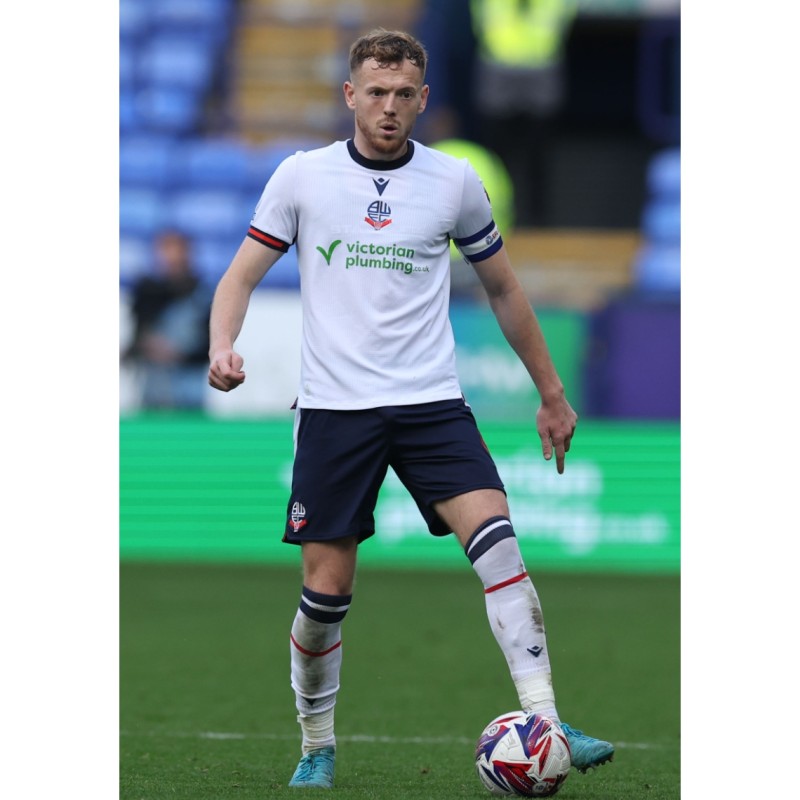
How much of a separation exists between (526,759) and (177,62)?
699 inches

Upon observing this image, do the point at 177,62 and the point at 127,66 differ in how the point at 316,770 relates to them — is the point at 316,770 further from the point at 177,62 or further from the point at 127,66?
the point at 127,66

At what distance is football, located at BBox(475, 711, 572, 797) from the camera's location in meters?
4.56

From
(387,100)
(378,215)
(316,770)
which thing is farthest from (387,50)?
(316,770)

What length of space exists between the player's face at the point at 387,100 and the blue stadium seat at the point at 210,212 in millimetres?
13993

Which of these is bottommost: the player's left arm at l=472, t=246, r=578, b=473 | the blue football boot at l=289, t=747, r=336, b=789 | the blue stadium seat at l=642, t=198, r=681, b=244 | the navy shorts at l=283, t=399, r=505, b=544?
the blue football boot at l=289, t=747, r=336, b=789

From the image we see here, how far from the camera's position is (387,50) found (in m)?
4.88

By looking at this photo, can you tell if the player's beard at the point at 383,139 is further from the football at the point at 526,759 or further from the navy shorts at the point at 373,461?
the football at the point at 526,759

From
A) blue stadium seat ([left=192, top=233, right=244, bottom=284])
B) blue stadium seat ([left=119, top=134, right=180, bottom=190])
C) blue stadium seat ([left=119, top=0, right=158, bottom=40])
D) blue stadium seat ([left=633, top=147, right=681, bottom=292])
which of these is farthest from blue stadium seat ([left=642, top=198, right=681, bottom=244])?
blue stadium seat ([left=119, top=0, right=158, bottom=40])

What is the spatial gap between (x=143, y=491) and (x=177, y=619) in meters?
4.09

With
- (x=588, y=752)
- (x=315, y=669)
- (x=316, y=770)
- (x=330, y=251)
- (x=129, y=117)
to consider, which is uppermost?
(x=129, y=117)

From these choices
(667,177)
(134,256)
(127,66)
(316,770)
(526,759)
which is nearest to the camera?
(526,759)

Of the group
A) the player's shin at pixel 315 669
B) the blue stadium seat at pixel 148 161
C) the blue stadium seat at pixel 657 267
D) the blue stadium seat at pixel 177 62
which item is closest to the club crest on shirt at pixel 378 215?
the player's shin at pixel 315 669

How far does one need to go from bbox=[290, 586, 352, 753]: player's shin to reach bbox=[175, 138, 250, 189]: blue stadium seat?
14.7m

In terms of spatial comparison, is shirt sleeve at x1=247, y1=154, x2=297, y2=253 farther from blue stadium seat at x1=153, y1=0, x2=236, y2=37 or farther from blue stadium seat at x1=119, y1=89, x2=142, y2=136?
blue stadium seat at x1=153, y1=0, x2=236, y2=37
